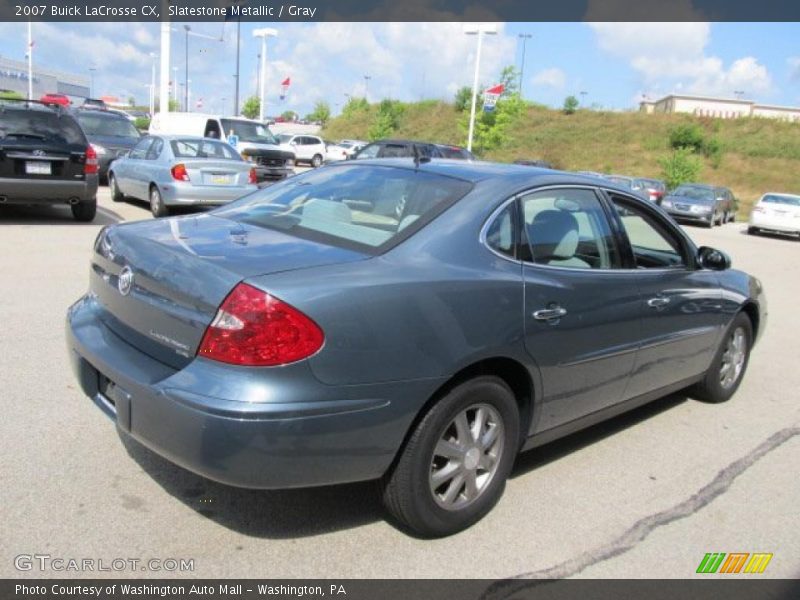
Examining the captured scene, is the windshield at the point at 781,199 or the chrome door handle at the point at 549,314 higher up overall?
the windshield at the point at 781,199

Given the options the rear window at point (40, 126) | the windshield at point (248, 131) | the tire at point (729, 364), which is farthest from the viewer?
the windshield at point (248, 131)

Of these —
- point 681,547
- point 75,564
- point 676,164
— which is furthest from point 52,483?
point 676,164

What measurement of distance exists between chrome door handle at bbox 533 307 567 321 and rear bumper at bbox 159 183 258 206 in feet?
31.6

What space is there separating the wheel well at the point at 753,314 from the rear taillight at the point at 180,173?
956cm

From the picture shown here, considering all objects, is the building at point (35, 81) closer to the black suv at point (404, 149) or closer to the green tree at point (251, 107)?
the green tree at point (251, 107)

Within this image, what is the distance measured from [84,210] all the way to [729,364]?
9922 millimetres

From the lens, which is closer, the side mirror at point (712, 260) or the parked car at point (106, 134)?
the side mirror at point (712, 260)

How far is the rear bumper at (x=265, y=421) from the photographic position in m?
2.56

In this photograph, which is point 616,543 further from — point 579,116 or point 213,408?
point 579,116

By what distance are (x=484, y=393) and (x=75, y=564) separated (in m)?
1.76

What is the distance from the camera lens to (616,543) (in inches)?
128

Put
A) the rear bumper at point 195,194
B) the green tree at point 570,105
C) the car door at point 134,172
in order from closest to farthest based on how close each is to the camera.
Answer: the rear bumper at point 195,194, the car door at point 134,172, the green tree at point 570,105

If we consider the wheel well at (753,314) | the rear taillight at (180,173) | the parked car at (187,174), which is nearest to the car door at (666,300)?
the wheel well at (753,314)
